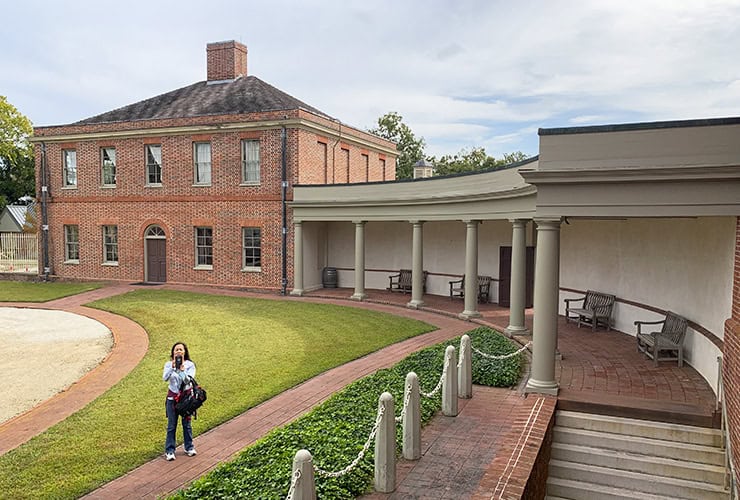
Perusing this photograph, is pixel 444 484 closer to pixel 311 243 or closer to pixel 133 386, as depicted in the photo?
pixel 133 386

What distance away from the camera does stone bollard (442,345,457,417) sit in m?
9.51

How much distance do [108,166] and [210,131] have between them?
6078 mm

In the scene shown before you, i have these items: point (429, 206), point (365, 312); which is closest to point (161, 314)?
point (365, 312)

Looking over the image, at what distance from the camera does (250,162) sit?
24500 millimetres

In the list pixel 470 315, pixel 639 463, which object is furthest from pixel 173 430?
pixel 470 315

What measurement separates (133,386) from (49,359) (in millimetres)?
3906

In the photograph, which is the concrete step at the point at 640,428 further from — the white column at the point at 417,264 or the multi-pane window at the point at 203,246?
the multi-pane window at the point at 203,246

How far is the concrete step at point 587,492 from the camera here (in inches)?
320

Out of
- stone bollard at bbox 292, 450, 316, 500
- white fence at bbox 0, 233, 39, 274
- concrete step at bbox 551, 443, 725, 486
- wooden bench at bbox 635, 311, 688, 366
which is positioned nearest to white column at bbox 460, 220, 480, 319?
wooden bench at bbox 635, 311, 688, 366

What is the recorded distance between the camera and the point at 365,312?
19312 millimetres

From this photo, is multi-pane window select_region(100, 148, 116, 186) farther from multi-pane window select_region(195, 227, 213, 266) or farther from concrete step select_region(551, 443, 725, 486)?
concrete step select_region(551, 443, 725, 486)

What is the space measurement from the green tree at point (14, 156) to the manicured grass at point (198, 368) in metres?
43.9

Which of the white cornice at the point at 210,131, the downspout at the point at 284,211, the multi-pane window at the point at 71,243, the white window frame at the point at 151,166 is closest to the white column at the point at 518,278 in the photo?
the downspout at the point at 284,211

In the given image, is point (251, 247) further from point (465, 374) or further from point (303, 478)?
point (303, 478)
